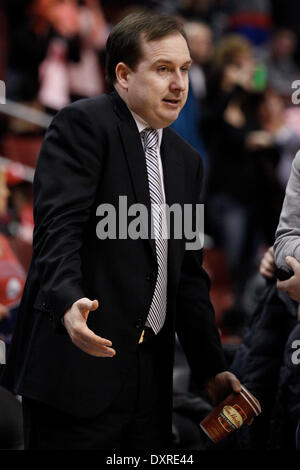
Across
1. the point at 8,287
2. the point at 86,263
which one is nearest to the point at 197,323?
the point at 86,263

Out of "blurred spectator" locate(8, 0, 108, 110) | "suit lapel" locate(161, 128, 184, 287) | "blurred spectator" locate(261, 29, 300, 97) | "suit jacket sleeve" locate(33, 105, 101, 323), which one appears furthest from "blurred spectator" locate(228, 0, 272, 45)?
"suit jacket sleeve" locate(33, 105, 101, 323)

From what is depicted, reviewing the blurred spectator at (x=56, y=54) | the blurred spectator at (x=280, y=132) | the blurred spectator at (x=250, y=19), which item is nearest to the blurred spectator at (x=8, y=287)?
the blurred spectator at (x=56, y=54)

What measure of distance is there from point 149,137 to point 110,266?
409 mm

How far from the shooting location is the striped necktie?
2.47 meters

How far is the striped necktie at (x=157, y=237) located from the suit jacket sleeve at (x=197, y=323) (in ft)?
0.43

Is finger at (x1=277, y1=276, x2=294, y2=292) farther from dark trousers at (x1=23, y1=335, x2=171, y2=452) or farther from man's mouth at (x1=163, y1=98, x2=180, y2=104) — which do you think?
man's mouth at (x1=163, y1=98, x2=180, y2=104)

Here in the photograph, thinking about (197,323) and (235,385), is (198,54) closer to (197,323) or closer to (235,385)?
(197,323)

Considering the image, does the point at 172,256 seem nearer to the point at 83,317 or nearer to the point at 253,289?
the point at 83,317

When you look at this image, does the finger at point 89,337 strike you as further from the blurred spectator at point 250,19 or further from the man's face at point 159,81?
the blurred spectator at point 250,19

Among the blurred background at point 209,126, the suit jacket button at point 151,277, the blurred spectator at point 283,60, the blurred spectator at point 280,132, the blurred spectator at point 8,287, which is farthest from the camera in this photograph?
the blurred spectator at point 283,60

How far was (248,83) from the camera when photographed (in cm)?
594

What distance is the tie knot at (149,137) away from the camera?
2531 millimetres

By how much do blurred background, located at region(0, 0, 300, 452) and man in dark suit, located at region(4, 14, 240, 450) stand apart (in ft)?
8.40

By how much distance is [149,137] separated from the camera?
2.54 metres
